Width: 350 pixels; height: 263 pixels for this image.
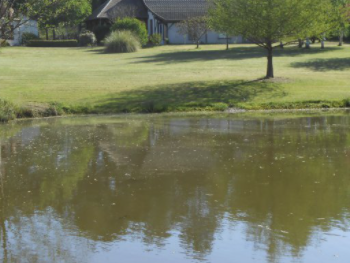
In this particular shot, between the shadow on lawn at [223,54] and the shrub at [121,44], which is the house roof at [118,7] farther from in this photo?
the shadow on lawn at [223,54]

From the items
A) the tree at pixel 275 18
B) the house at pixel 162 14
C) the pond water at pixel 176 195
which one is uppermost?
the house at pixel 162 14

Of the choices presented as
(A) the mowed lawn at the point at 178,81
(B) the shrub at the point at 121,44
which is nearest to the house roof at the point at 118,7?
(B) the shrub at the point at 121,44

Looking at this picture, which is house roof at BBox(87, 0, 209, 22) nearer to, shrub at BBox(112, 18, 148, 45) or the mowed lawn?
shrub at BBox(112, 18, 148, 45)

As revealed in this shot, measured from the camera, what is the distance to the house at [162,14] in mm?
65188

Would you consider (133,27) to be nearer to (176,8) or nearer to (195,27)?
(195,27)

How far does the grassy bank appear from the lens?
1030 inches

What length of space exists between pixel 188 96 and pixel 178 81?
13.3 ft

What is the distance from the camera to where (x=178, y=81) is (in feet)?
104

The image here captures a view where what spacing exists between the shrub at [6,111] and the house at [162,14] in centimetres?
4124

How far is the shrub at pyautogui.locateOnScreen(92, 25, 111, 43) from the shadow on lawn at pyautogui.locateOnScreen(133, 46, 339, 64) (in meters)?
17.4

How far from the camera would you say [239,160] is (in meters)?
15.5

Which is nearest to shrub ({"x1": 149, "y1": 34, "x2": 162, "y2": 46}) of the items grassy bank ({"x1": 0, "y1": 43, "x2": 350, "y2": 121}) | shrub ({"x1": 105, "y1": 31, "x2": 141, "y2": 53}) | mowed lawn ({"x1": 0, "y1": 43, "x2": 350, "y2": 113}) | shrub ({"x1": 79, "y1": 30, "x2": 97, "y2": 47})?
shrub ({"x1": 79, "y1": 30, "x2": 97, "y2": 47})

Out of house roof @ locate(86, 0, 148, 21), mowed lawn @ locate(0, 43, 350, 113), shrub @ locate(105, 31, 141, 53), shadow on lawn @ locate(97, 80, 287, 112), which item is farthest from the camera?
house roof @ locate(86, 0, 148, 21)

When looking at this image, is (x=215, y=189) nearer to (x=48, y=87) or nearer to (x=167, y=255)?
(x=167, y=255)
